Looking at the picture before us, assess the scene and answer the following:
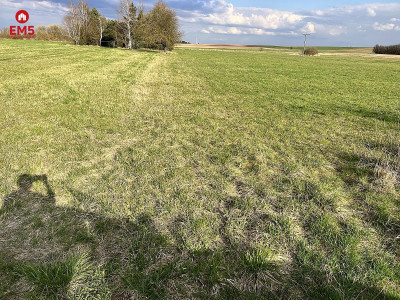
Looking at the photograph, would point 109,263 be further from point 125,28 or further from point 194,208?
point 125,28

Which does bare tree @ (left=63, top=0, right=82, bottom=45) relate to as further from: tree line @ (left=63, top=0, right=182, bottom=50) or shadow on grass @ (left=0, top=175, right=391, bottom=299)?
shadow on grass @ (left=0, top=175, right=391, bottom=299)

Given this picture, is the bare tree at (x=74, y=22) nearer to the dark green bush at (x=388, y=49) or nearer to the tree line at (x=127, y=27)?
the tree line at (x=127, y=27)

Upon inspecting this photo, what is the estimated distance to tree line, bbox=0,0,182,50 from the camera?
56125 mm

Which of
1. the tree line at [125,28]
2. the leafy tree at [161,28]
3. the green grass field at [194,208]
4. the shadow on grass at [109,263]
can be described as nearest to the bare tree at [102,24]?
the tree line at [125,28]

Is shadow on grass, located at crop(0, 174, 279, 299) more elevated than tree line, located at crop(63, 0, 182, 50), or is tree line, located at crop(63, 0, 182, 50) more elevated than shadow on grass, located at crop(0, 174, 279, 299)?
tree line, located at crop(63, 0, 182, 50)

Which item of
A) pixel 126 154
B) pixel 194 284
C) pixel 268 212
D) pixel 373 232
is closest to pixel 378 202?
pixel 373 232

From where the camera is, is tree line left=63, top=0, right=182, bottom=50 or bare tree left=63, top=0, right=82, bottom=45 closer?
tree line left=63, top=0, right=182, bottom=50

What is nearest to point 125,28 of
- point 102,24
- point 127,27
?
point 127,27

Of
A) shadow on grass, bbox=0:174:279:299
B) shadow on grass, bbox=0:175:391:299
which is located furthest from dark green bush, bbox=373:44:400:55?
shadow on grass, bbox=0:174:279:299

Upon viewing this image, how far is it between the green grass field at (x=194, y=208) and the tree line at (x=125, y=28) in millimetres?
55170

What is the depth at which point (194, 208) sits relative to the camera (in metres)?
4.02

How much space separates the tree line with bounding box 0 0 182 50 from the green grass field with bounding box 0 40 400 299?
55170 millimetres

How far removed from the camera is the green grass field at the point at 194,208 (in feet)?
9.02

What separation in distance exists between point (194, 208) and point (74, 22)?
85.0 metres
